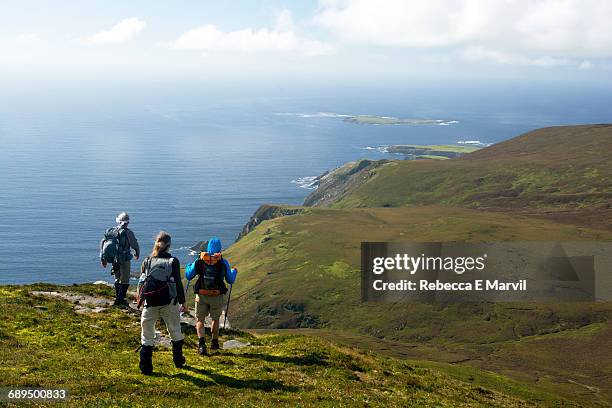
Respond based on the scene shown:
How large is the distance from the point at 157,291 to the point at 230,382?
3.77 m

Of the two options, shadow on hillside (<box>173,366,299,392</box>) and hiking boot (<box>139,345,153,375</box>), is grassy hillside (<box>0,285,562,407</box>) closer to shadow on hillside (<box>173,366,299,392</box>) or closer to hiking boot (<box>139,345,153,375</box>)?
shadow on hillside (<box>173,366,299,392</box>)

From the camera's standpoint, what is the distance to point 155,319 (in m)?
16.6

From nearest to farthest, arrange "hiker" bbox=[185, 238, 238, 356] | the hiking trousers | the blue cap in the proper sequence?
the hiking trousers, the blue cap, "hiker" bbox=[185, 238, 238, 356]

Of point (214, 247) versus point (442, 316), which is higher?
point (214, 247)

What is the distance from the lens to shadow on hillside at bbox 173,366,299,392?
1670 cm

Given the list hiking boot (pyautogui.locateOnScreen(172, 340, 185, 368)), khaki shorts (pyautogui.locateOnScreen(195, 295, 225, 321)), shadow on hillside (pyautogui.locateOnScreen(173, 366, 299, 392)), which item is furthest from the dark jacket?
khaki shorts (pyautogui.locateOnScreen(195, 295, 225, 321))

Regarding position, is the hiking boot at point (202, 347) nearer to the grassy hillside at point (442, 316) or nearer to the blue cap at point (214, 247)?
the blue cap at point (214, 247)

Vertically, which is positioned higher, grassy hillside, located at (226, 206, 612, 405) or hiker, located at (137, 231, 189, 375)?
hiker, located at (137, 231, 189, 375)

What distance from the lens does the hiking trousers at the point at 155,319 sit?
16.2m

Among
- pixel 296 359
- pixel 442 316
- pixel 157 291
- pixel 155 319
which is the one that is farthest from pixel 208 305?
pixel 442 316

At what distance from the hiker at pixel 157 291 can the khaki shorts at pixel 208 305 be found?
8.93ft

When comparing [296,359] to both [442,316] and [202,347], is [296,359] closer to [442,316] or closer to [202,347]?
[202,347]

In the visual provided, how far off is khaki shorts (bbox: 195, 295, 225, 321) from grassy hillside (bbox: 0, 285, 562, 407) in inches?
63.3

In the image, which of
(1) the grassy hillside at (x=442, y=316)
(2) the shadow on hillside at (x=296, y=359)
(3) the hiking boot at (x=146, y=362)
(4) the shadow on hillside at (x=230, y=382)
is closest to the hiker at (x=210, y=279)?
(4) the shadow on hillside at (x=230, y=382)
